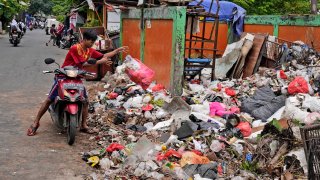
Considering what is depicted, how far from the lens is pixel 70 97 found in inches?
210

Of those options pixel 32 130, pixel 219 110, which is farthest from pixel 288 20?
pixel 32 130

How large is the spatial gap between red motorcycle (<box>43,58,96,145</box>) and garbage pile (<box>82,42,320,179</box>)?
455mm

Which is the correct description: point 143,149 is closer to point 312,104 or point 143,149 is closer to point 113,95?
point 312,104

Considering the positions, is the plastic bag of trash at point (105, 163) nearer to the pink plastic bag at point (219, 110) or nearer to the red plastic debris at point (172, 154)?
the red plastic debris at point (172, 154)

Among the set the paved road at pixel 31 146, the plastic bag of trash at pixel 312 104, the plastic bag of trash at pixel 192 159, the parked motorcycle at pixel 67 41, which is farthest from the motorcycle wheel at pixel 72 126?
the parked motorcycle at pixel 67 41

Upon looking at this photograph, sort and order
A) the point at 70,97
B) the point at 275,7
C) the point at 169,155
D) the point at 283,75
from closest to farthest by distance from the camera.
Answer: the point at 169,155 → the point at 70,97 → the point at 283,75 → the point at 275,7

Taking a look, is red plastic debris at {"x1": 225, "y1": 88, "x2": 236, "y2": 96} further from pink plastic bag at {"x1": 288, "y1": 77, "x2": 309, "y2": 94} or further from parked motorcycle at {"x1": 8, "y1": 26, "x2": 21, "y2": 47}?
parked motorcycle at {"x1": 8, "y1": 26, "x2": 21, "y2": 47}

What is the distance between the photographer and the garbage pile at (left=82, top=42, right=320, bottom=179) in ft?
14.8

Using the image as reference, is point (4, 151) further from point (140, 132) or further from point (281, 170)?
point (281, 170)

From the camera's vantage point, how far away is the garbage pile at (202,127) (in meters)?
4.52

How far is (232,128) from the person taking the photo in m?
5.82

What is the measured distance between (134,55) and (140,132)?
490 centimetres

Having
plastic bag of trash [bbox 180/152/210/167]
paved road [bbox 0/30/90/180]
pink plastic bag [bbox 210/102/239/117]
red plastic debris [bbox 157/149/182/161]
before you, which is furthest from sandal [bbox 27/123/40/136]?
pink plastic bag [bbox 210/102/239/117]

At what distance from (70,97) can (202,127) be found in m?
1.93
